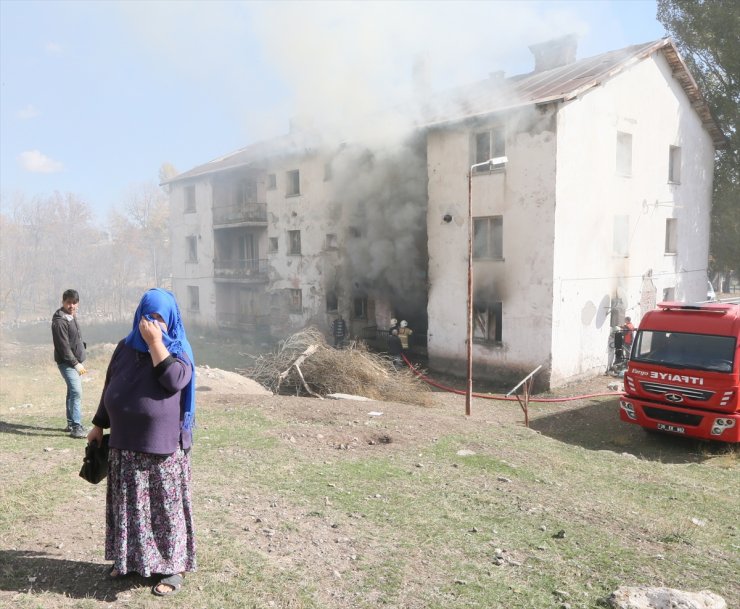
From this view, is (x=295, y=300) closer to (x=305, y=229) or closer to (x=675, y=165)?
(x=305, y=229)

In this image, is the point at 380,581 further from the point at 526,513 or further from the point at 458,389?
the point at 458,389

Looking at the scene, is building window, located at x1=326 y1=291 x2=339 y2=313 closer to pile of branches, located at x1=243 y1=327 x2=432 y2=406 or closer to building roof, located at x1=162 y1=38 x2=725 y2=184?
building roof, located at x1=162 y1=38 x2=725 y2=184

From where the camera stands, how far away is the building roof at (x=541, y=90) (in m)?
14.8

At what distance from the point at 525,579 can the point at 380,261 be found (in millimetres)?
15686

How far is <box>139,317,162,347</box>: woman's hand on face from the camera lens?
10.5 ft

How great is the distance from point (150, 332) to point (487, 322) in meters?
13.7

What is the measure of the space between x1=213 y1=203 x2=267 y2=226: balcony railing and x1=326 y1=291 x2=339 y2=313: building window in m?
5.29

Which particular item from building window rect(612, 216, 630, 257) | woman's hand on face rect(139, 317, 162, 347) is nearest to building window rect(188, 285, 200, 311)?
building window rect(612, 216, 630, 257)

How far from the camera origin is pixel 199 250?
28.2 meters

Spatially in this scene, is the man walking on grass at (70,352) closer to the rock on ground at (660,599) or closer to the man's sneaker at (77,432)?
the man's sneaker at (77,432)

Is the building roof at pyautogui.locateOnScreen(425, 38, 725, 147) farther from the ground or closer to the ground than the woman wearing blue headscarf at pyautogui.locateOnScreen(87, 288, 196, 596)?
farther from the ground

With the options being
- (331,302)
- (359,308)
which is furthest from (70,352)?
(331,302)

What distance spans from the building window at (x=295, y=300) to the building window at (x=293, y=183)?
13.2ft

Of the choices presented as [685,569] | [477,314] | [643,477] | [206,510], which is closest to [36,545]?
[206,510]
